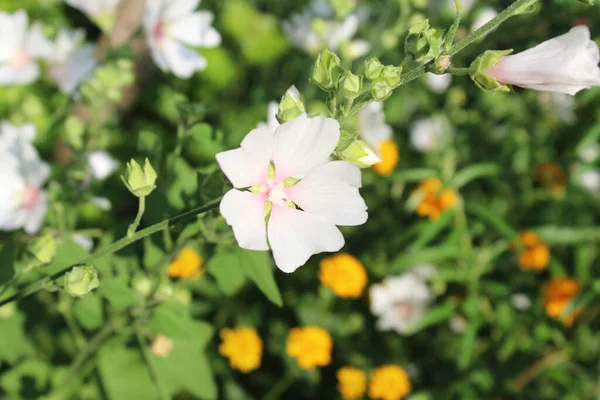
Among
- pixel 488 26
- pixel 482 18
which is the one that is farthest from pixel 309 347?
pixel 488 26

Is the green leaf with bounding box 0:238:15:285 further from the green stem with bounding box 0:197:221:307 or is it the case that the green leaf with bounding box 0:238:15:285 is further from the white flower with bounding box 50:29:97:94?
the white flower with bounding box 50:29:97:94

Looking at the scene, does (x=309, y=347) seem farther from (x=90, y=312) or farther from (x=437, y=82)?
(x=437, y=82)

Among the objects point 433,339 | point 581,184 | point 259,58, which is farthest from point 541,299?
point 259,58

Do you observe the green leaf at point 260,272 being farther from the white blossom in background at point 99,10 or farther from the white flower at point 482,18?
the white flower at point 482,18

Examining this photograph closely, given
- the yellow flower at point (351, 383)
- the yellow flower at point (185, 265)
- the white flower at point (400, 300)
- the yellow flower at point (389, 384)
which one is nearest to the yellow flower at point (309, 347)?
the yellow flower at point (351, 383)

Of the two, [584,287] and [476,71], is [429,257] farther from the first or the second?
[476,71]

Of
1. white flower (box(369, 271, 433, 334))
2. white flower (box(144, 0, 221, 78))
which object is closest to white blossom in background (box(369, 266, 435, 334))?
white flower (box(369, 271, 433, 334))
